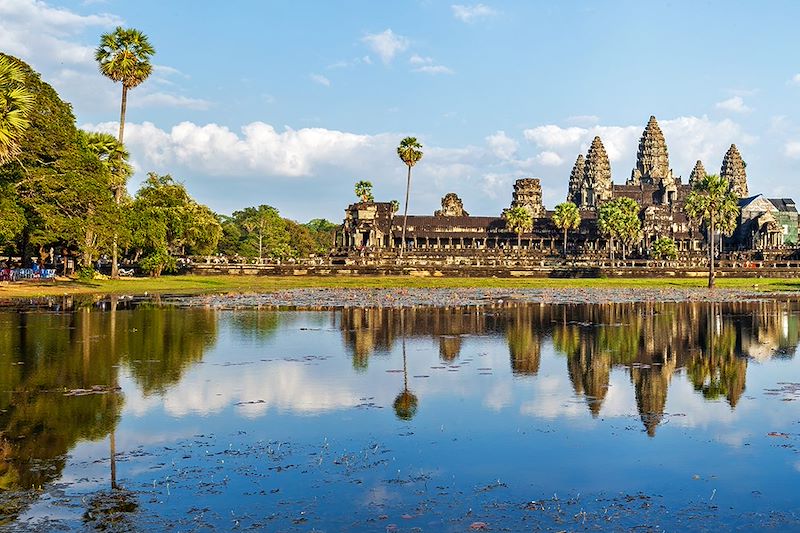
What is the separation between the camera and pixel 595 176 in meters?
180

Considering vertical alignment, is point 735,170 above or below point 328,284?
above

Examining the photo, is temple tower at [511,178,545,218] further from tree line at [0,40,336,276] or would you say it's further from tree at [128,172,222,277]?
tree line at [0,40,336,276]

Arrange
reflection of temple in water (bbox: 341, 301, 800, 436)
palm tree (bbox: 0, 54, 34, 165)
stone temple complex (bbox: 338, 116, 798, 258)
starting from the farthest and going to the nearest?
stone temple complex (bbox: 338, 116, 798, 258) < palm tree (bbox: 0, 54, 34, 165) < reflection of temple in water (bbox: 341, 301, 800, 436)

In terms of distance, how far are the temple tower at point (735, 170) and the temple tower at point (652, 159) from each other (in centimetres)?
1219

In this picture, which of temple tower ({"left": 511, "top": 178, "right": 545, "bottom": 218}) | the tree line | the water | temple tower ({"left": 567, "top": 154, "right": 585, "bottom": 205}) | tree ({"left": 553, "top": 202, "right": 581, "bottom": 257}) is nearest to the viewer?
the water

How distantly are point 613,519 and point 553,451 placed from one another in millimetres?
3175

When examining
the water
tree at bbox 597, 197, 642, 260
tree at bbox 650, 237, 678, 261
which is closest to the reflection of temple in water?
the water

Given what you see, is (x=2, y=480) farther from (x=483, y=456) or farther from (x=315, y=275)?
(x=315, y=275)

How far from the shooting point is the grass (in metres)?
59.3

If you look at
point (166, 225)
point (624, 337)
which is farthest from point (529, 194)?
point (624, 337)

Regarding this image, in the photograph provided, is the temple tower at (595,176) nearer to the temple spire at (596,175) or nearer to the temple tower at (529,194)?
the temple spire at (596,175)

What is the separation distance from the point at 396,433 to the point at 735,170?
183531 mm

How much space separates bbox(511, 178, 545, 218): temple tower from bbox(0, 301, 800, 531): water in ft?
433

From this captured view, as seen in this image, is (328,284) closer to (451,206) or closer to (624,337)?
(624,337)
